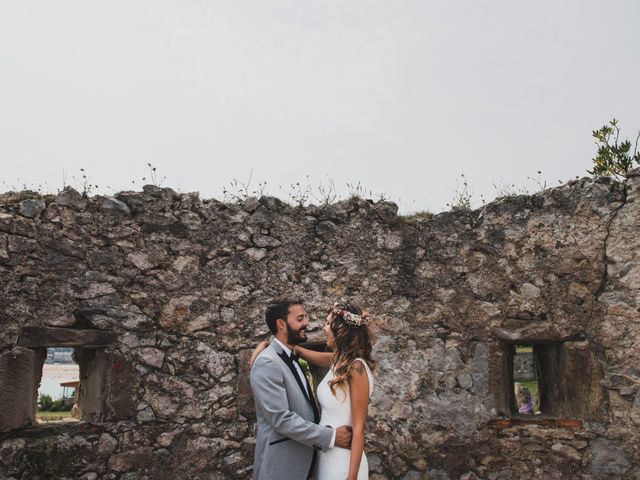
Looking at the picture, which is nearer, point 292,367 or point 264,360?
point 264,360

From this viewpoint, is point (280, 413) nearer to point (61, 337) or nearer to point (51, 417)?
point (61, 337)

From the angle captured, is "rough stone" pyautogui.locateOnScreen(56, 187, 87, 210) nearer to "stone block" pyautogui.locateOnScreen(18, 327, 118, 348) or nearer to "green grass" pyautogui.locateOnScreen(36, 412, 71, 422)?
"stone block" pyautogui.locateOnScreen(18, 327, 118, 348)

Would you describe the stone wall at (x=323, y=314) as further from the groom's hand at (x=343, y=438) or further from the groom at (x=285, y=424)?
the groom's hand at (x=343, y=438)

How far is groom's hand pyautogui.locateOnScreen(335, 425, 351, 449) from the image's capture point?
2.89 m

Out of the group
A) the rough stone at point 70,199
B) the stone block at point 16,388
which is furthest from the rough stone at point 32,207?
the stone block at point 16,388

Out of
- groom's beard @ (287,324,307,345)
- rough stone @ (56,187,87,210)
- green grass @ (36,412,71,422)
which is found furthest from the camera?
green grass @ (36,412,71,422)

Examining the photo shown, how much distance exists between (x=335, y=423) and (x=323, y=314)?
1716mm

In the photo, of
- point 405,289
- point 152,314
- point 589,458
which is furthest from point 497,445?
point 152,314

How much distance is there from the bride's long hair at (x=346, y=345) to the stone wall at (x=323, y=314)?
1.52 m

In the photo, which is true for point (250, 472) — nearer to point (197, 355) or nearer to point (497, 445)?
point (197, 355)

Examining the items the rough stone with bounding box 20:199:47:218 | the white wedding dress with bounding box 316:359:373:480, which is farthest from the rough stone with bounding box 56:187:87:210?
the white wedding dress with bounding box 316:359:373:480

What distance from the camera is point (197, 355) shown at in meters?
4.36

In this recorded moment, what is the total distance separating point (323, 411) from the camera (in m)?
3.02

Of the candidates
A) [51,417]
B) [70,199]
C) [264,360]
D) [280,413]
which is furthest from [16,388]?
[51,417]
